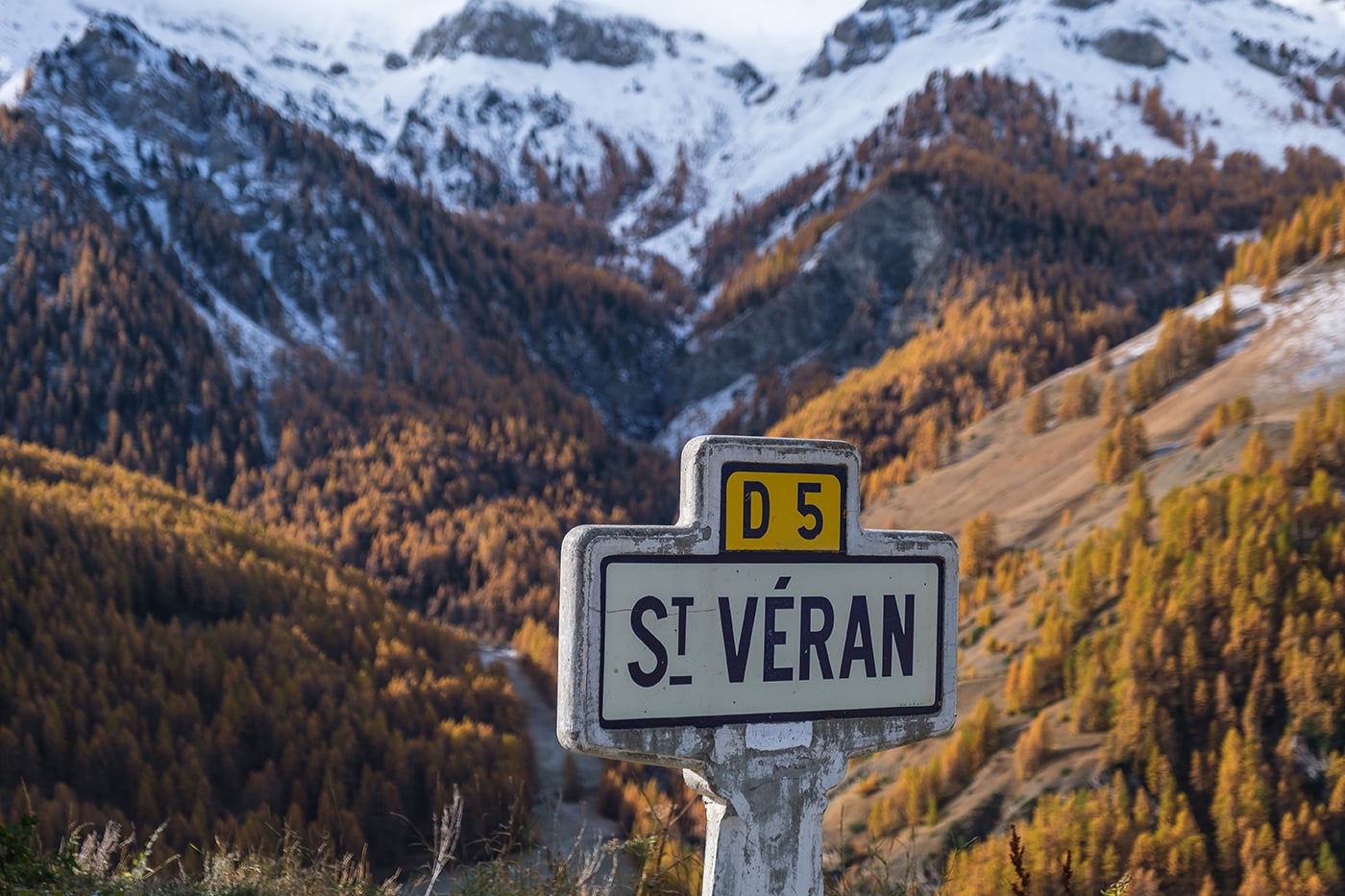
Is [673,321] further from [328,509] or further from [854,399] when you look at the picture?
Result: [328,509]

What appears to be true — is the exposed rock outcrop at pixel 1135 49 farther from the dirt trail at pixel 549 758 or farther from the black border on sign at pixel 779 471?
the black border on sign at pixel 779 471

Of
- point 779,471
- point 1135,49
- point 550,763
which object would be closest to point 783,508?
point 779,471

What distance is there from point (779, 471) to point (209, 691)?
4504 centimetres

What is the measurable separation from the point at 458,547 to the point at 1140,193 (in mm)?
106840

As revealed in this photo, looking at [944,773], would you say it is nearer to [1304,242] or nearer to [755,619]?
[755,619]

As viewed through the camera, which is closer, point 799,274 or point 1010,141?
point 799,274

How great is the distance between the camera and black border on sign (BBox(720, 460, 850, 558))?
12.4ft

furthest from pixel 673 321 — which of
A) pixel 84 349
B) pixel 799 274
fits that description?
pixel 84 349

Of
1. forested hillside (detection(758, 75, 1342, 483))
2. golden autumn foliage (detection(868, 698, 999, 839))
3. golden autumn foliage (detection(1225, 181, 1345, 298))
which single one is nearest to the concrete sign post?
golden autumn foliage (detection(868, 698, 999, 839))

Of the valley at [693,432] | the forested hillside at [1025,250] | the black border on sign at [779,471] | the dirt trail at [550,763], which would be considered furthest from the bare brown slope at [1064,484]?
the black border on sign at [779,471]

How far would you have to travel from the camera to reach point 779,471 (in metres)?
3.87

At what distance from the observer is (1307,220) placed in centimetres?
6228

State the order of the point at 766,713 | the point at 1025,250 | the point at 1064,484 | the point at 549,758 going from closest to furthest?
the point at 766,713
the point at 549,758
the point at 1064,484
the point at 1025,250

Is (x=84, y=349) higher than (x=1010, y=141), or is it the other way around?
(x=1010, y=141)
